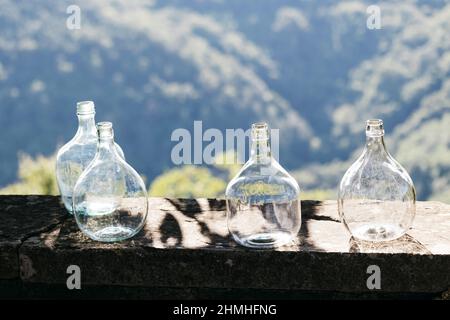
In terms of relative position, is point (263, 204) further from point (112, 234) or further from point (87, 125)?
point (87, 125)

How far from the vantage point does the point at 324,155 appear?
103 feet

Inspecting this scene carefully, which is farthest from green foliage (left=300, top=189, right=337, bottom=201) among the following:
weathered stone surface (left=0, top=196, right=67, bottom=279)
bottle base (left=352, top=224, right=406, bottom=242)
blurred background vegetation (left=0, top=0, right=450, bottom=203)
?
bottle base (left=352, top=224, right=406, bottom=242)

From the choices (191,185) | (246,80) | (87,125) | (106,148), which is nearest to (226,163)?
(191,185)

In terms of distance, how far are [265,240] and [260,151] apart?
247mm

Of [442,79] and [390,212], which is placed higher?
[442,79]

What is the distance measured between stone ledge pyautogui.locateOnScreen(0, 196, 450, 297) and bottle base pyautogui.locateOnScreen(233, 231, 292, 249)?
0.03 metres

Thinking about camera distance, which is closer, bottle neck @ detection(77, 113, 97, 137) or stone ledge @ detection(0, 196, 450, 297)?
stone ledge @ detection(0, 196, 450, 297)

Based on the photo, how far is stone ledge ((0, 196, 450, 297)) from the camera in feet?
6.35

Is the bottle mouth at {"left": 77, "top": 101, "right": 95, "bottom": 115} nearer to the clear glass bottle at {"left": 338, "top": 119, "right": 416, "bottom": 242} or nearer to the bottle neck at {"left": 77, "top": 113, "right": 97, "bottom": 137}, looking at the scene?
the bottle neck at {"left": 77, "top": 113, "right": 97, "bottom": 137}

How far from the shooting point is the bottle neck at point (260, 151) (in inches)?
79.8
